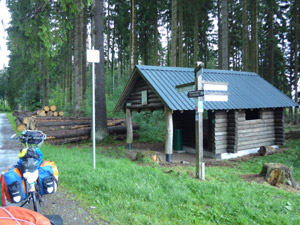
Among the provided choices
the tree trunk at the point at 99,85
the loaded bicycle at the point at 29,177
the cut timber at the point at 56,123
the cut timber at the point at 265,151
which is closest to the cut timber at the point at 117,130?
the cut timber at the point at 56,123

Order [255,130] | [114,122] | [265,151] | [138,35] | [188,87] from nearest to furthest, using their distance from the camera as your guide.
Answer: [188,87], [265,151], [255,130], [114,122], [138,35]

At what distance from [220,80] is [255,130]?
119 inches

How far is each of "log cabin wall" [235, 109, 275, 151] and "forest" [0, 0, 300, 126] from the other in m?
4.04

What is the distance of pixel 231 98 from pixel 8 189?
377 inches

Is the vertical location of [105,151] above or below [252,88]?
below

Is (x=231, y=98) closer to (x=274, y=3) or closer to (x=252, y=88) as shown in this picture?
(x=252, y=88)

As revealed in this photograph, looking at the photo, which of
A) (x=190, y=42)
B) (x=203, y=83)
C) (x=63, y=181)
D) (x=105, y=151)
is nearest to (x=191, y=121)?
(x=105, y=151)

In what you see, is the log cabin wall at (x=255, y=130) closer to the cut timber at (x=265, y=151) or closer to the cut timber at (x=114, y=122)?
the cut timber at (x=265, y=151)

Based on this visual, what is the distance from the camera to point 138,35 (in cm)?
2631

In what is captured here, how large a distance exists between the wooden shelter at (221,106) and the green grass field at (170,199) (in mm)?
3681

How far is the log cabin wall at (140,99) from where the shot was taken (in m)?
10.6

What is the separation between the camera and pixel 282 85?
28562mm

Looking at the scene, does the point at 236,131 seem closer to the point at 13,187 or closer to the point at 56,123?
the point at 13,187

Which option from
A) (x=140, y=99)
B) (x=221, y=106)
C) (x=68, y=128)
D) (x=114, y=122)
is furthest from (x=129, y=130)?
(x=221, y=106)
